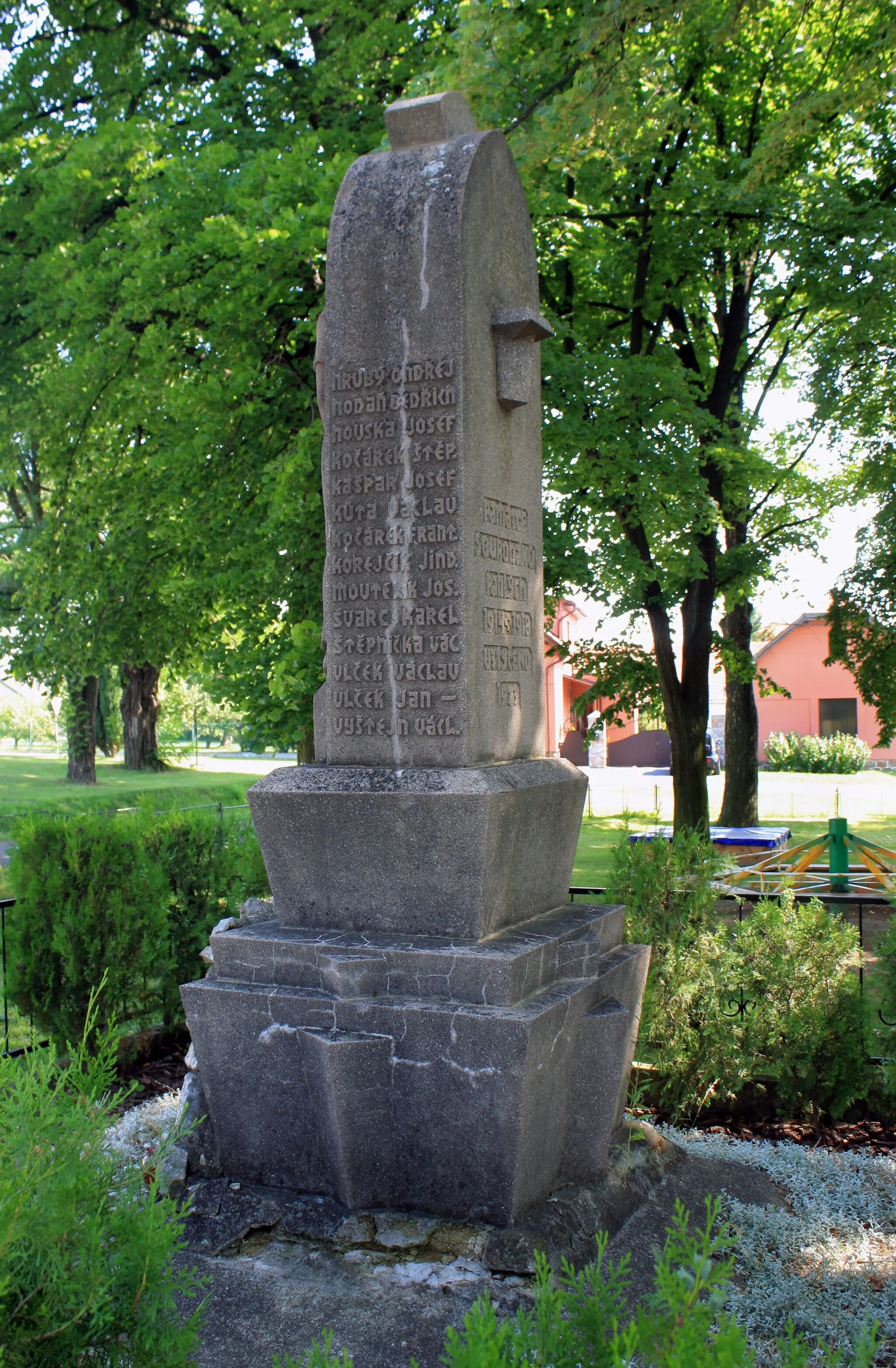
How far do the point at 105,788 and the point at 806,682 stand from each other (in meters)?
33.2

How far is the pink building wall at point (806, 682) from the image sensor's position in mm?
48125

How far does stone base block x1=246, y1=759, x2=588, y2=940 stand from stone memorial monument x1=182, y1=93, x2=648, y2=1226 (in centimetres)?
1

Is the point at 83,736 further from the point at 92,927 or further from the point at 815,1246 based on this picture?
the point at 815,1246

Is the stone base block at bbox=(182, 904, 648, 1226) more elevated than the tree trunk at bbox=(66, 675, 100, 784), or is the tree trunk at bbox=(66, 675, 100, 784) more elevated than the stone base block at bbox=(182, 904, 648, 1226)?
the tree trunk at bbox=(66, 675, 100, 784)

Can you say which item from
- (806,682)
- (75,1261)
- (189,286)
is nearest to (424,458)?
(75,1261)

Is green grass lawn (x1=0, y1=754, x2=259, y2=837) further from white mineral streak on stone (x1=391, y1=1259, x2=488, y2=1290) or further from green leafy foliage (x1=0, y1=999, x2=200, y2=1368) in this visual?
green leafy foliage (x1=0, y1=999, x2=200, y2=1368)

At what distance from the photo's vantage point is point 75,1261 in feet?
6.17

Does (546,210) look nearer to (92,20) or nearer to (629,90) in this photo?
(629,90)

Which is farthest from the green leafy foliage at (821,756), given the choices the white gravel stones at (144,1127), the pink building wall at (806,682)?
the white gravel stones at (144,1127)

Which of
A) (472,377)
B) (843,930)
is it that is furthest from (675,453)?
(472,377)

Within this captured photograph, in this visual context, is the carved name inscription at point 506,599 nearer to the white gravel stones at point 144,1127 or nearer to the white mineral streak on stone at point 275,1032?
the white mineral streak on stone at point 275,1032

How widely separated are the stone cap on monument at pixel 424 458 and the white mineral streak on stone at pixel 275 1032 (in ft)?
3.45

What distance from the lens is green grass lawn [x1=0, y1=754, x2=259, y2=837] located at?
19.8m

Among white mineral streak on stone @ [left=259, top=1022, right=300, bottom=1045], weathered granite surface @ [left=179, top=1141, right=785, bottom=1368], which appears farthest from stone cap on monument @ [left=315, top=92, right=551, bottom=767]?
weathered granite surface @ [left=179, top=1141, right=785, bottom=1368]
